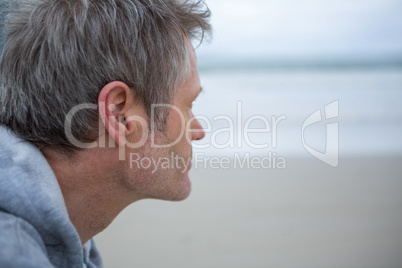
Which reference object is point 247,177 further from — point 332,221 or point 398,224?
point 398,224

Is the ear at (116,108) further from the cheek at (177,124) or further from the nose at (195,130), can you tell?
the nose at (195,130)

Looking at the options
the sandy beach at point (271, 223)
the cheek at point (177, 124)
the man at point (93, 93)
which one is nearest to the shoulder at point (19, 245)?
the man at point (93, 93)

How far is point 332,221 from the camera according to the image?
12.1 feet

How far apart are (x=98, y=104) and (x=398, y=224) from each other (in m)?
3.06

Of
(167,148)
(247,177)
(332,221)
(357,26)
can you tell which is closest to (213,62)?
(357,26)

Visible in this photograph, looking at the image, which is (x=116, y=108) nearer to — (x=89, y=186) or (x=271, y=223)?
(x=89, y=186)

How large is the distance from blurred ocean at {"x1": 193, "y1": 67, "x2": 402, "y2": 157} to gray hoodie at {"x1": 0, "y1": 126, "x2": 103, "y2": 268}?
3993 mm

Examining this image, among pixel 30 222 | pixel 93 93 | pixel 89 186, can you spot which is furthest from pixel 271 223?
pixel 30 222

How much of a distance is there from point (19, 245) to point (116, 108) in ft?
2.09

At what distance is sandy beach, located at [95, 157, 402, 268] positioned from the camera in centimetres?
320

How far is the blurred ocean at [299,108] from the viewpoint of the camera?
5.45 m

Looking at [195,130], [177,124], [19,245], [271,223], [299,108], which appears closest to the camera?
[19,245]

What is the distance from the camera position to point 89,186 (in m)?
1.52

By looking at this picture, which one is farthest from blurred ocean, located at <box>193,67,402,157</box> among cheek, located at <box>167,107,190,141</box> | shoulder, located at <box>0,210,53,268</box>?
shoulder, located at <box>0,210,53,268</box>
